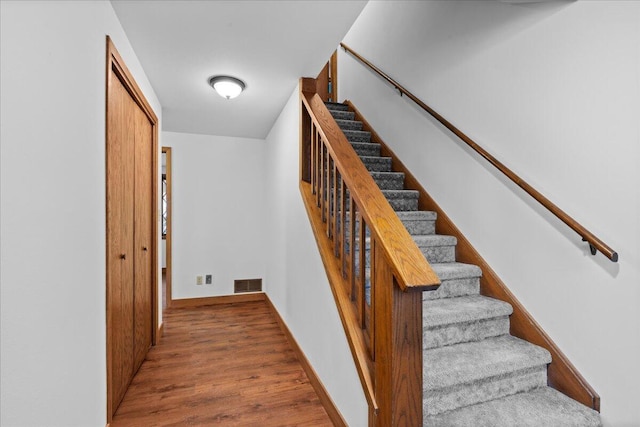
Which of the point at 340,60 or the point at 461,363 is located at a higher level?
the point at 340,60

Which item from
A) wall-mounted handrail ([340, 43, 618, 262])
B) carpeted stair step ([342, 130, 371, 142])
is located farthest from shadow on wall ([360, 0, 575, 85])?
carpeted stair step ([342, 130, 371, 142])

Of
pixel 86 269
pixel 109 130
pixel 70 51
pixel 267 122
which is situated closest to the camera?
pixel 70 51

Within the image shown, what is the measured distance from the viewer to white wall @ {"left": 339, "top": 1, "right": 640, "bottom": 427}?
4.50 feet

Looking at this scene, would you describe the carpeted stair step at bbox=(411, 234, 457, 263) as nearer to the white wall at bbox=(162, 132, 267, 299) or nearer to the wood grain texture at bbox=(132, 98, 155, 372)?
the wood grain texture at bbox=(132, 98, 155, 372)

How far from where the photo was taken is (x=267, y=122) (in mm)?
3650

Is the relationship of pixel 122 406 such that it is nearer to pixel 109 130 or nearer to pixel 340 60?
pixel 109 130

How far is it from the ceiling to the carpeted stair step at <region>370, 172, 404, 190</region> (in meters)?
1.06

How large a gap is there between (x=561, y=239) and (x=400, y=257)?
1.10m

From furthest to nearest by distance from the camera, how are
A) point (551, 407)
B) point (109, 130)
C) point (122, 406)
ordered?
point (122, 406) → point (109, 130) → point (551, 407)


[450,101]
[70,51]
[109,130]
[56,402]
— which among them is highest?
[450,101]

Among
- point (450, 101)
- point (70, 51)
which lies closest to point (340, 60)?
point (450, 101)

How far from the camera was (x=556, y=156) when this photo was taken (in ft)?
5.45

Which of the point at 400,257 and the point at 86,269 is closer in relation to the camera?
the point at 400,257

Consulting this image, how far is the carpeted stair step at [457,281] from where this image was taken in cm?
202
